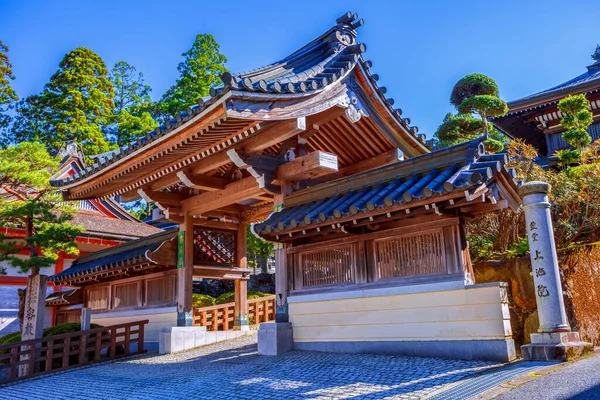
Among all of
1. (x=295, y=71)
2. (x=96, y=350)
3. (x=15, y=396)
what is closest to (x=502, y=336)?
(x=295, y=71)

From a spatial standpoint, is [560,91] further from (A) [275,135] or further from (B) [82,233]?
(B) [82,233]

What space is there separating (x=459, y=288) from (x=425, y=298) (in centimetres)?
60

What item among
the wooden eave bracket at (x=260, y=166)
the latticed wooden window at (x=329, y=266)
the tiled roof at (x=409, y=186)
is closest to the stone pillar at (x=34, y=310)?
the wooden eave bracket at (x=260, y=166)

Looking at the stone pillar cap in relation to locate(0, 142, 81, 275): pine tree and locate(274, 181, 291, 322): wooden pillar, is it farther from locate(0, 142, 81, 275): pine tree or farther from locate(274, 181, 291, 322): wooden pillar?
locate(0, 142, 81, 275): pine tree

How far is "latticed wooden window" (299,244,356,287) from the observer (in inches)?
333

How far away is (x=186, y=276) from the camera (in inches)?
465

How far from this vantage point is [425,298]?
7.38 metres

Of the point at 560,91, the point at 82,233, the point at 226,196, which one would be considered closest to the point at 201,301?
the point at 82,233

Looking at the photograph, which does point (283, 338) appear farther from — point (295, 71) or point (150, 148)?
point (295, 71)

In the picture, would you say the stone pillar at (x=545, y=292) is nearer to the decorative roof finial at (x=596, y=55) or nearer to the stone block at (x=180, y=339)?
the stone block at (x=180, y=339)

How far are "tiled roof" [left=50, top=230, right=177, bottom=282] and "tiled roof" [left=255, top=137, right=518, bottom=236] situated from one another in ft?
15.2

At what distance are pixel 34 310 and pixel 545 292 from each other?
34.4 feet

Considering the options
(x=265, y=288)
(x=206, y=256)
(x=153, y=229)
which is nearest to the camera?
(x=206, y=256)

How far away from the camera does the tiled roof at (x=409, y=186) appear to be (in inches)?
259
